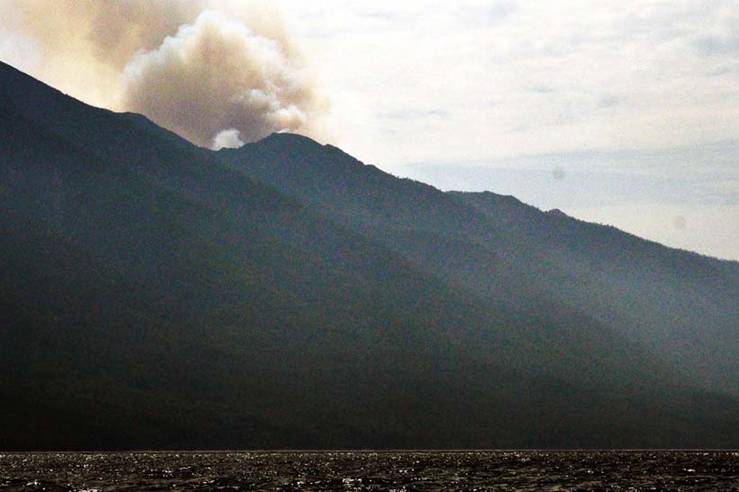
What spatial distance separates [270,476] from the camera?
185 m

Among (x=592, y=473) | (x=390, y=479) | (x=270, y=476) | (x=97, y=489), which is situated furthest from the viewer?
(x=592, y=473)

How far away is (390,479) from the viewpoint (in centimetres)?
17325

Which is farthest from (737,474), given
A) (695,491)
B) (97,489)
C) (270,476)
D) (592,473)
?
(97,489)

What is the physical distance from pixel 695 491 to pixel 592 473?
5453 centimetres

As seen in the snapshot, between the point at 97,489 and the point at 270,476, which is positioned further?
the point at 270,476

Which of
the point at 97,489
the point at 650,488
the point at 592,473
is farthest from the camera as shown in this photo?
the point at 592,473

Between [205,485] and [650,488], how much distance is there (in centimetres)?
5717

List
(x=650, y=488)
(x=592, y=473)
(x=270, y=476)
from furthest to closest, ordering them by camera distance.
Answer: (x=592, y=473) → (x=270, y=476) → (x=650, y=488)

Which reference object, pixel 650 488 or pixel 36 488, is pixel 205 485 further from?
pixel 650 488

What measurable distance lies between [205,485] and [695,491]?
202 ft

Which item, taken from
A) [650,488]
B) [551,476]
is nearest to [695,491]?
[650,488]

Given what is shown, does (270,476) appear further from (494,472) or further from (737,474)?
(737,474)

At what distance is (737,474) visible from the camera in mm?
191625

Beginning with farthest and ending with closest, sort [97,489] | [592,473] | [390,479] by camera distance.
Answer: [592,473], [390,479], [97,489]
